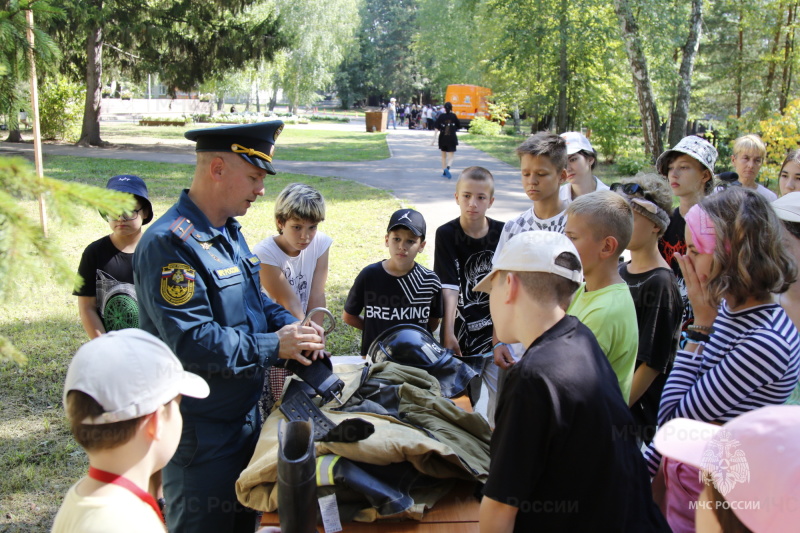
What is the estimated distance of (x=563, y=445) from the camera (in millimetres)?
1691

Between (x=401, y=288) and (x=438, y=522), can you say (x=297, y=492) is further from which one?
(x=401, y=288)

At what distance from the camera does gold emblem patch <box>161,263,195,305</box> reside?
2250 millimetres

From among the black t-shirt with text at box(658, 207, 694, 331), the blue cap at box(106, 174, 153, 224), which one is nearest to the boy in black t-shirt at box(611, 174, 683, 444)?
the black t-shirt with text at box(658, 207, 694, 331)

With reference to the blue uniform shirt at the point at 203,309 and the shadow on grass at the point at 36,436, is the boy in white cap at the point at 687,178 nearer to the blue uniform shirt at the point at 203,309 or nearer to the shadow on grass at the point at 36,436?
the blue uniform shirt at the point at 203,309

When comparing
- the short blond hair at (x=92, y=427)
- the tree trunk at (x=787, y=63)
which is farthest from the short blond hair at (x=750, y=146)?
the tree trunk at (x=787, y=63)

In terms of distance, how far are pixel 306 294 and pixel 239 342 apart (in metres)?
1.81

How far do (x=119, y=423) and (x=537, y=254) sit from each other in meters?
1.25

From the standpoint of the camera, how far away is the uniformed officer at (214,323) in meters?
2.27

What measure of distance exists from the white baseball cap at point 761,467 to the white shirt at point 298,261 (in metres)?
3.06

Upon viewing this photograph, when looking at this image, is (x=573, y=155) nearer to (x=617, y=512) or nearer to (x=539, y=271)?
(x=539, y=271)

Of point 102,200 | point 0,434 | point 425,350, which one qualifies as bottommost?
point 0,434

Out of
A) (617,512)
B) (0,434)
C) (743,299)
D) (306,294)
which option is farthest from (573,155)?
(0,434)

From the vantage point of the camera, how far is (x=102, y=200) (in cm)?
122

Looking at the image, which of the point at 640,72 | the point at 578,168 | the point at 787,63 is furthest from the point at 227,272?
the point at 787,63
